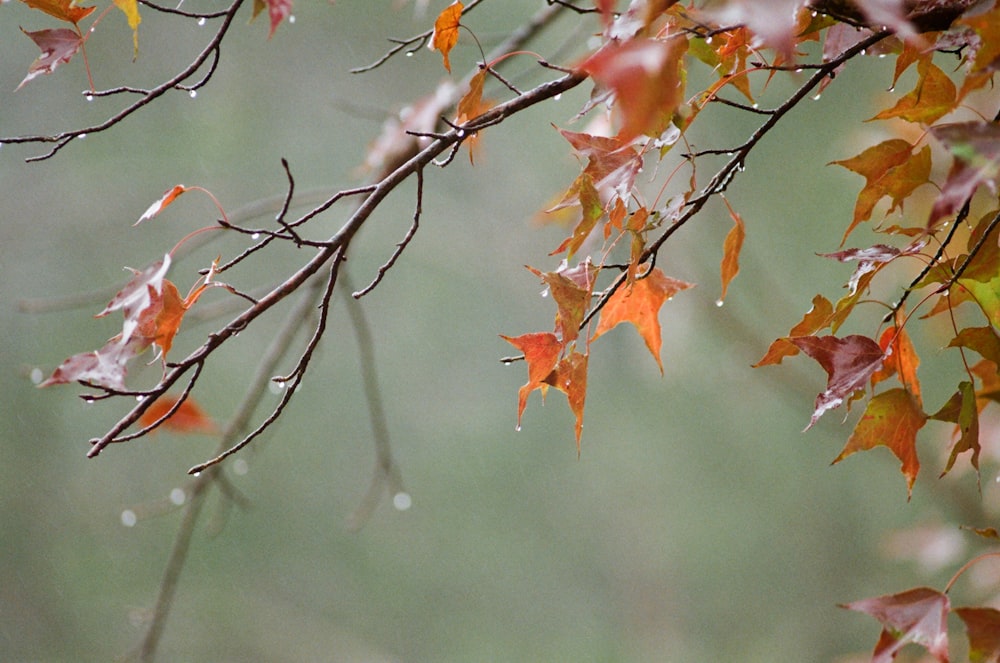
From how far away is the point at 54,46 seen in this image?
1.58 ft

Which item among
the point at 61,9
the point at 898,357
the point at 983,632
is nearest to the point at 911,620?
the point at 983,632

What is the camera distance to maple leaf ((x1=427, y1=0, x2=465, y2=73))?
1.55 ft

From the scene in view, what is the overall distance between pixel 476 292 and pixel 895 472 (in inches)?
48.4

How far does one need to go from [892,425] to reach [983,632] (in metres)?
0.12

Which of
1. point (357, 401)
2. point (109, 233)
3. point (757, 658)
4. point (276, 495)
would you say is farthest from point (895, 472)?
point (109, 233)

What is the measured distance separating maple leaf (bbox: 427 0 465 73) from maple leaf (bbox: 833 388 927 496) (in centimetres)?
31

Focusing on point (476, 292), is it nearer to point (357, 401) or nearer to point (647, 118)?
point (357, 401)

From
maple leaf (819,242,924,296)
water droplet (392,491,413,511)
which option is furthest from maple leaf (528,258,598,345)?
water droplet (392,491,413,511)

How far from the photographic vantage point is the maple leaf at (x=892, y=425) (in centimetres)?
46

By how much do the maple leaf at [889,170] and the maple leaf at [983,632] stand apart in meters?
0.22

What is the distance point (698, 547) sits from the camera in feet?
7.20

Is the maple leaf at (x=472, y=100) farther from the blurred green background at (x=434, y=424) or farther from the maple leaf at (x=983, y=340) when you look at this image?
the blurred green background at (x=434, y=424)

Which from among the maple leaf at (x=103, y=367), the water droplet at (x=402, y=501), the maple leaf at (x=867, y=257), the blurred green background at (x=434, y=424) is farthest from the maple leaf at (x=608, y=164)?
the blurred green background at (x=434, y=424)

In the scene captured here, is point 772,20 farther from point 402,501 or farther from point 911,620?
point 402,501
